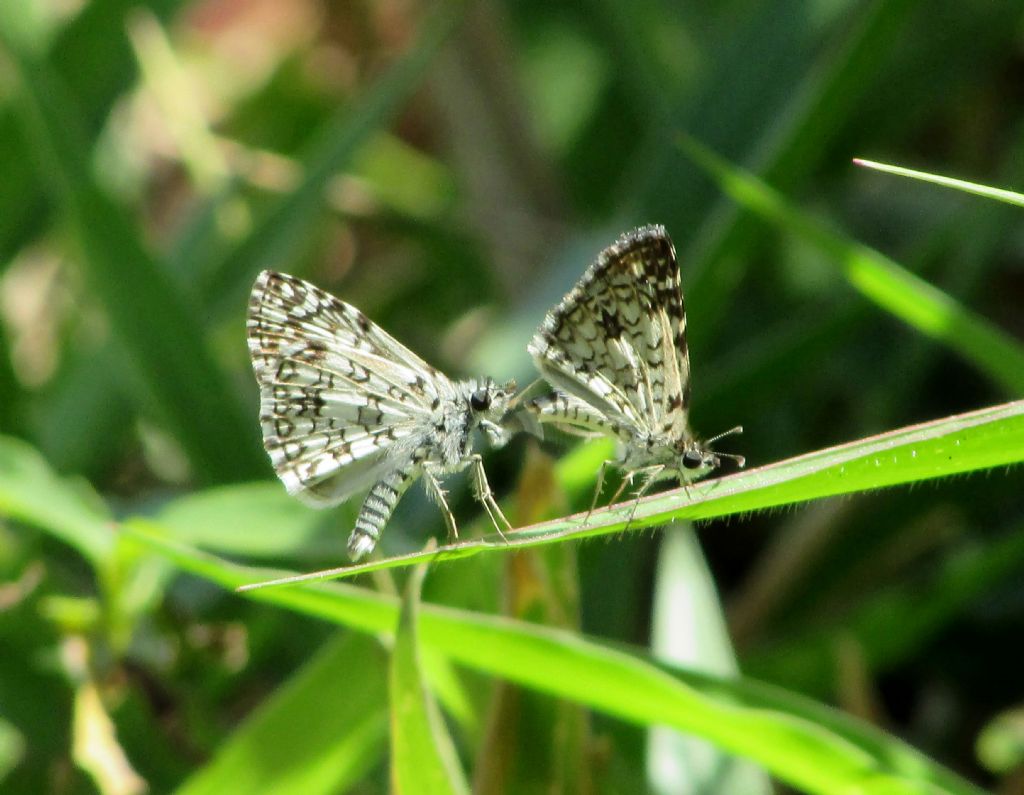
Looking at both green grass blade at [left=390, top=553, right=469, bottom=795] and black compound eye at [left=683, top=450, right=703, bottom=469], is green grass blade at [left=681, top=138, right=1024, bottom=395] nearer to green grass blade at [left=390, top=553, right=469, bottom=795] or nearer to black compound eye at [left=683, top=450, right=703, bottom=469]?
black compound eye at [left=683, top=450, right=703, bottom=469]

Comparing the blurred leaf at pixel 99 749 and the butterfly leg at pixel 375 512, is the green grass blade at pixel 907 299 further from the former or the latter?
the blurred leaf at pixel 99 749

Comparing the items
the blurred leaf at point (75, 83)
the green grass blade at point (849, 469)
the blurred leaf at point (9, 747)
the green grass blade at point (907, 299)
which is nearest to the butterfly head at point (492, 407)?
the green grass blade at point (907, 299)

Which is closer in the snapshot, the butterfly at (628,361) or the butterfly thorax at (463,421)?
the butterfly at (628,361)

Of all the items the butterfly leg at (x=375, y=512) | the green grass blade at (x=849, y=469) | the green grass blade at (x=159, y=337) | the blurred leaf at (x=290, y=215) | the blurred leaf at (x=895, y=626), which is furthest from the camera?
the blurred leaf at (x=290, y=215)

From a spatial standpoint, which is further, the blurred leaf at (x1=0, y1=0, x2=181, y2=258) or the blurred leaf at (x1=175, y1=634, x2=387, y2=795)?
the blurred leaf at (x1=0, y1=0, x2=181, y2=258)

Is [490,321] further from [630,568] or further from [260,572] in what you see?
[260,572]

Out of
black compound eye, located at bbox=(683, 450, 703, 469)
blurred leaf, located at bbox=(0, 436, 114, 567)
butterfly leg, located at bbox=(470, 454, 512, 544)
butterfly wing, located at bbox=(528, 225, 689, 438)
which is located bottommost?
blurred leaf, located at bbox=(0, 436, 114, 567)

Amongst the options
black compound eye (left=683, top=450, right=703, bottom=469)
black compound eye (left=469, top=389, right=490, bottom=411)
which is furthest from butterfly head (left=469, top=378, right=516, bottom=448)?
black compound eye (left=683, top=450, right=703, bottom=469)
